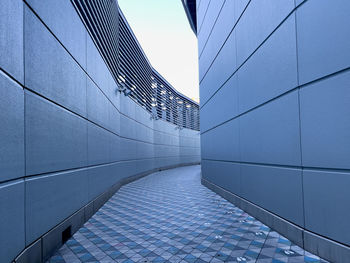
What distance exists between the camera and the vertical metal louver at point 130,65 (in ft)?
29.2

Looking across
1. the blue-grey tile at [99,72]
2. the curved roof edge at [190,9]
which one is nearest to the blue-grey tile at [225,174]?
the blue-grey tile at [99,72]

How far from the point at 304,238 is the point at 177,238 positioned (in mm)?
2429

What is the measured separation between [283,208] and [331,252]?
4.67 feet

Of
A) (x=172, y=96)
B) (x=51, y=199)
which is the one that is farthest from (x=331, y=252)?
(x=172, y=96)

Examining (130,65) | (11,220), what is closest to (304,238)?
(11,220)

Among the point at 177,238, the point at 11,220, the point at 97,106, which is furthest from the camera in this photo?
the point at 97,106

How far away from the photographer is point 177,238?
216 inches

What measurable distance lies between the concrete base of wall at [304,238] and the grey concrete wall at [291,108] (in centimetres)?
11

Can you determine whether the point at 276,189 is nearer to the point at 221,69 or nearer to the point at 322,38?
the point at 322,38

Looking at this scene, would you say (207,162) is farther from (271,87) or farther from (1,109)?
(1,109)

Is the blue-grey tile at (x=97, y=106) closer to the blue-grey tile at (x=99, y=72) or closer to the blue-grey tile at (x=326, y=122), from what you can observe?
the blue-grey tile at (x=99, y=72)

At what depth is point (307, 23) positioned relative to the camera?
4.42 meters

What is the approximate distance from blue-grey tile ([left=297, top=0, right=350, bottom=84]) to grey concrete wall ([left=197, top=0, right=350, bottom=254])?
1 centimetres

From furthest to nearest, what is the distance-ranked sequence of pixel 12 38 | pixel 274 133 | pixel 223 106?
pixel 223 106
pixel 274 133
pixel 12 38
